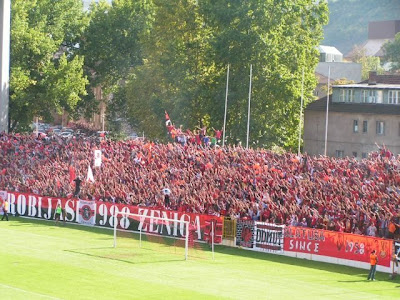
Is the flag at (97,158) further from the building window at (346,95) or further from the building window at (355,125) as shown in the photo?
the building window at (346,95)

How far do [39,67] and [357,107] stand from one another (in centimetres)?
3039

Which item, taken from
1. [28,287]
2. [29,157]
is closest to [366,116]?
[29,157]

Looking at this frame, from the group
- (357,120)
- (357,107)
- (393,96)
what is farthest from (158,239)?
(393,96)

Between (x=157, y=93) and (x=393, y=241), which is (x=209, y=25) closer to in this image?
(x=157, y=93)

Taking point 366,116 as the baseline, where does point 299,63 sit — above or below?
above

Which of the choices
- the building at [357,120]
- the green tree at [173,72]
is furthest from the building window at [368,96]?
the green tree at [173,72]

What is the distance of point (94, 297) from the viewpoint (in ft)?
91.5

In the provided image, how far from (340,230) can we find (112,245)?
10730 millimetres

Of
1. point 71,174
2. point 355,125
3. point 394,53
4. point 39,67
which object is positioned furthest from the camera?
point 394,53

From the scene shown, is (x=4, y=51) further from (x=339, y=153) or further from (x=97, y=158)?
(x=339, y=153)

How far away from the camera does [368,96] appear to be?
6994 cm

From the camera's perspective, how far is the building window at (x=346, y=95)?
71188mm

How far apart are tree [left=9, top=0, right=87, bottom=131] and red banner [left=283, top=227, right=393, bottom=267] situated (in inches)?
1783

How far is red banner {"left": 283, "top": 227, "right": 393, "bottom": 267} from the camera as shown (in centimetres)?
3391
